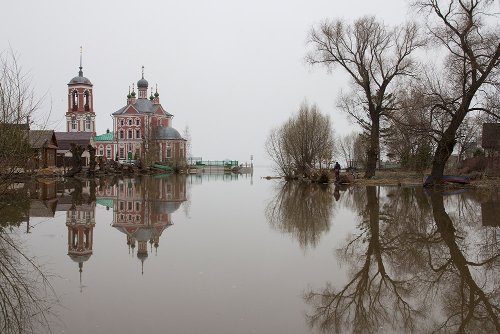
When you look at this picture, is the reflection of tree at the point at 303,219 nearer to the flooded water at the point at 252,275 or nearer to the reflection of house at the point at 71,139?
the flooded water at the point at 252,275

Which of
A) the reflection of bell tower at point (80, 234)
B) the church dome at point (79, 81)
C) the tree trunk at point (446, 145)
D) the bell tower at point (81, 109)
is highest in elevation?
the church dome at point (79, 81)

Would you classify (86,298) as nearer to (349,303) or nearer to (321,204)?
(349,303)

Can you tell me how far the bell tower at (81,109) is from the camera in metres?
85.3

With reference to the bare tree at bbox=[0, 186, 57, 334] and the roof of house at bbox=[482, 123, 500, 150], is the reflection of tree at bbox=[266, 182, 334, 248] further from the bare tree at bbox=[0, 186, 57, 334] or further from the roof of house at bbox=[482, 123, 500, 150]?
the roof of house at bbox=[482, 123, 500, 150]

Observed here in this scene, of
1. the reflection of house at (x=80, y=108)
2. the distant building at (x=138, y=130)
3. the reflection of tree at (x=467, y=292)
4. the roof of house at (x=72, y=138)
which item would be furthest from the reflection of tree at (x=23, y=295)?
the reflection of house at (x=80, y=108)

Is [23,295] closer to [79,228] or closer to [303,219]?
[79,228]

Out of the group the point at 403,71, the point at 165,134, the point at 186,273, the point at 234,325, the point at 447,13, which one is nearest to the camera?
Answer: the point at 234,325

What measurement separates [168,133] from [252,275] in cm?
7944

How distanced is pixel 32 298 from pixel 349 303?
162 inches

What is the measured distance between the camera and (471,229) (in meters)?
11.6

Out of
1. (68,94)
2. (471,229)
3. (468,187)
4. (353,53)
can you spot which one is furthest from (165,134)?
(471,229)

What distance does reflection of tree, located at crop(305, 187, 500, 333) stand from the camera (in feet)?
17.3

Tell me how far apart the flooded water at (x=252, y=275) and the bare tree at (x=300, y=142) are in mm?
29898

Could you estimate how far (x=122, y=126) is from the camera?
8738 cm
